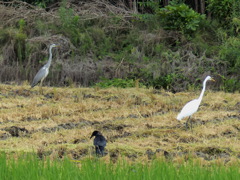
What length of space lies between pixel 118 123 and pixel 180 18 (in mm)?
6324

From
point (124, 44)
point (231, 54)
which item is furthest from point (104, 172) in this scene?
point (124, 44)

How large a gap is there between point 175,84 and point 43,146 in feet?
22.2

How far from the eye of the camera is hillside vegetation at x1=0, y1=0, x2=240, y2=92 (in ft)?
45.5

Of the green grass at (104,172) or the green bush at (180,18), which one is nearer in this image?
the green grass at (104,172)

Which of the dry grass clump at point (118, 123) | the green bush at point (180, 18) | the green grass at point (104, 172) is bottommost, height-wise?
the dry grass clump at point (118, 123)

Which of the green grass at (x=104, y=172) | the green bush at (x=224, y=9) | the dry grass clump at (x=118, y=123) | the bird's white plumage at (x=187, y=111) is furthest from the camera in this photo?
the green bush at (x=224, y=9)

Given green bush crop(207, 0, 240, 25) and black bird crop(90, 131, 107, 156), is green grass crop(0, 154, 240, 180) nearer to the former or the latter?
black bird crop(90, 131, 107, 156)

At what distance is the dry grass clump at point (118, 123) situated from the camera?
23.0 feet

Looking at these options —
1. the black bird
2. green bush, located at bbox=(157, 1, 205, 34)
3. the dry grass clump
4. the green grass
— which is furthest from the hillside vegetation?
the green grass

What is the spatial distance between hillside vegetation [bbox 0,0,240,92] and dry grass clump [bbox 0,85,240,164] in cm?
161

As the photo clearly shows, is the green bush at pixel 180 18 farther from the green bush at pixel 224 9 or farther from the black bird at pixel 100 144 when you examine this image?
the black bird at pixel 100 144

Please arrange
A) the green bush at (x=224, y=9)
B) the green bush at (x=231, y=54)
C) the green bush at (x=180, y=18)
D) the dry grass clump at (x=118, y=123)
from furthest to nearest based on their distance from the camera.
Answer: the green bush at (x=224, y=9) < the green bush at (x=180, y=18) < the green bush at (x=231, y=54) < the dry grass clump at (x=118, y=123)

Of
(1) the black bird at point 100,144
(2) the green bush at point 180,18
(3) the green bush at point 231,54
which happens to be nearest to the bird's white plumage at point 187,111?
(1) the black bird at point 100,144

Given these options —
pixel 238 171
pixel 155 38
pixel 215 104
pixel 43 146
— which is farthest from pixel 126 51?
pixel 238 171
